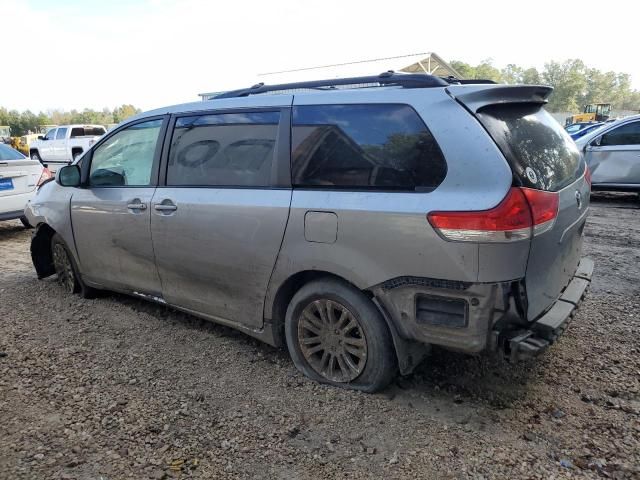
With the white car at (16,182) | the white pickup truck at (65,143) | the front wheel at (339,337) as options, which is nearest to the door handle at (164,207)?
the front wheel at (339,337)

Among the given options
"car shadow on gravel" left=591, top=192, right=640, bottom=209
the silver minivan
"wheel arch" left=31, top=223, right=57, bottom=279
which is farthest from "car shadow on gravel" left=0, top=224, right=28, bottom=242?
"car shadow on gravel" left=591, top=192, right=640, bottom=209

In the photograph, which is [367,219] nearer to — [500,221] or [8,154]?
[500,221]

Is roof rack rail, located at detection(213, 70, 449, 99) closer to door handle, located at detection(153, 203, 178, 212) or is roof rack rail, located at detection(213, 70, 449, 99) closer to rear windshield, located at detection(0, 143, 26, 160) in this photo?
door handle, located at detection(153, 203, 178, 212)

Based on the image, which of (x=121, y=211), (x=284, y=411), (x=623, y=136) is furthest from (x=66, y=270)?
(x=623, y=136)

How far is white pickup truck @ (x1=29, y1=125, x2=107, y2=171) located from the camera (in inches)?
840

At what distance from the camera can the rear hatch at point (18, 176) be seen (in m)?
7.31

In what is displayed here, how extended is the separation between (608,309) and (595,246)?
2421 millimetres

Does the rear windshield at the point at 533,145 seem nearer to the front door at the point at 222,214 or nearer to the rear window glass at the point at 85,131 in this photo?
the front door at the point at 222,214

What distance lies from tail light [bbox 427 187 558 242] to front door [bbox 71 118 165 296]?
235 cm

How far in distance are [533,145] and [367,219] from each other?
3.37 feet

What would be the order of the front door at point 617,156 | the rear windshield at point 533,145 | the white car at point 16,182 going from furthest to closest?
the front door at point 617,156, the white car at point 16,182, the rear windshield at point 533,145

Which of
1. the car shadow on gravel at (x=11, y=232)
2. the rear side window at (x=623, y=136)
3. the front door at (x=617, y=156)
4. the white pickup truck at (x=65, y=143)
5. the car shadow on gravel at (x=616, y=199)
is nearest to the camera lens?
the car shadow on gravel at (x=11, y=232)

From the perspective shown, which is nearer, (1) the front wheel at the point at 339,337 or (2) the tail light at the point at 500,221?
(2) the tail light at the point at 500,221

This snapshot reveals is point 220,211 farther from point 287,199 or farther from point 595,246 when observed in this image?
point 595,246
